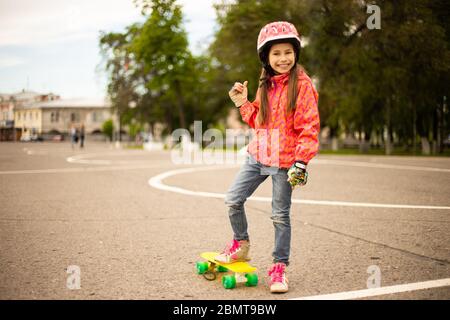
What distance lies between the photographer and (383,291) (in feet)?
10.2

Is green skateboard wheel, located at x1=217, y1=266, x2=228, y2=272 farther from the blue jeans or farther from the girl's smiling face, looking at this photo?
the girl's smiling face

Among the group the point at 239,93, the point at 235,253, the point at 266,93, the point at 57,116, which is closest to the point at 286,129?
the point at 266,93

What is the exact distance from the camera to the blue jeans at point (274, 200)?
3359 millimetres

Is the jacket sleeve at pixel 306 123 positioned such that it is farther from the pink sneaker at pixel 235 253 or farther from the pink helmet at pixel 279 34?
the pink sneaker at pixel 235 253

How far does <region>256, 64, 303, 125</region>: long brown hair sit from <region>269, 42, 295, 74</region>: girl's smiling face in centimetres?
6

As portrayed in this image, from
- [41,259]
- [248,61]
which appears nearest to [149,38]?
[248,61]

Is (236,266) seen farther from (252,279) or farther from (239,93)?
(239,93)

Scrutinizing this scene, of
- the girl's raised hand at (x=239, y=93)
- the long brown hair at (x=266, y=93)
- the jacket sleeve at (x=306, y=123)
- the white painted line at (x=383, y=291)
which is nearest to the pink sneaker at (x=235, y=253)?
the white painted line at (x=383, y=291)

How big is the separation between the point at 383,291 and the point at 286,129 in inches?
54.4

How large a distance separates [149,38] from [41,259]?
122 ft

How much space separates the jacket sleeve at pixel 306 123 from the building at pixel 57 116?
1107 centimetres

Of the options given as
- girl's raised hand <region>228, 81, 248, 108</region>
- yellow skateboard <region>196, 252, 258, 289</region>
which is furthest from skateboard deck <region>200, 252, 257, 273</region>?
girl's raised hand <region>228, 81, 248, 108</region>
